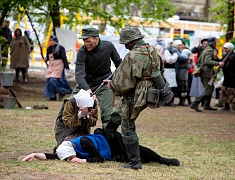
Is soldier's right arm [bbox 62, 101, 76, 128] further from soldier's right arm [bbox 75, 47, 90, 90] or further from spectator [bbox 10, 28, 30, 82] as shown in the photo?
spectator [bbox 10, 28, 30, 82]

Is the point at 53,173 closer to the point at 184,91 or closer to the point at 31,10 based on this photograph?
the point at 184,91

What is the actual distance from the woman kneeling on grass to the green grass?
11cm

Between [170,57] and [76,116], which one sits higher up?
[76,116]

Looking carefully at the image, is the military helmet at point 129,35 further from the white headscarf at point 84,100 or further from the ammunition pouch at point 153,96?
the white headscarf at point 84,100

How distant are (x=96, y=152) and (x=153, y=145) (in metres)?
2.42

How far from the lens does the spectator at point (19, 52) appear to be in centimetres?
2364

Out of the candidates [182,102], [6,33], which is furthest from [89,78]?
[6,33]

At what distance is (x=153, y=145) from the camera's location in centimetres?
1061

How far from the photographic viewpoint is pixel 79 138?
27.5 feet

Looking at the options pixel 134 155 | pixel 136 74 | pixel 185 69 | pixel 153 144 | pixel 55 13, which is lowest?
pixel 153 144

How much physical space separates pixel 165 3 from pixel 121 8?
1.51 metres

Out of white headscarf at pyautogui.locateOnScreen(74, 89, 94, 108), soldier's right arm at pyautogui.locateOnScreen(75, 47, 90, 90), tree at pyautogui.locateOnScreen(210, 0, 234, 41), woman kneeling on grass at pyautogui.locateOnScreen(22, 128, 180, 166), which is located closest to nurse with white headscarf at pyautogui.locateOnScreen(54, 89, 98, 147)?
white headscarf at pyautogui.locateOnScreen(74, 89, 94, 108)

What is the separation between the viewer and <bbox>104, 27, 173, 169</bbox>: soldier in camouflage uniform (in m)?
7.72

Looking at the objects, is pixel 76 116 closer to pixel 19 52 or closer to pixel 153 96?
pixel 153 96
